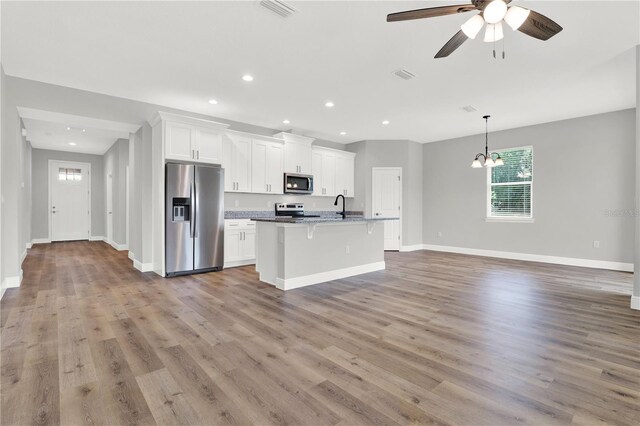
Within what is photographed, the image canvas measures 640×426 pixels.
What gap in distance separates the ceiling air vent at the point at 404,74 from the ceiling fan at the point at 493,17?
1476 millimetres

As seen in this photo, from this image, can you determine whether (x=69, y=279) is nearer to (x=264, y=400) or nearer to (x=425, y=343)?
(x=264, y=400)

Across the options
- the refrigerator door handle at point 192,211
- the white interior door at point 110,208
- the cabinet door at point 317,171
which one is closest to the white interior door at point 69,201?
the white interior door at point 110,208

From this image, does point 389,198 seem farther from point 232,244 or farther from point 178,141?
point 178,141

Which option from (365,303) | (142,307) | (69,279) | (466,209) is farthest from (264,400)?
(466,209)

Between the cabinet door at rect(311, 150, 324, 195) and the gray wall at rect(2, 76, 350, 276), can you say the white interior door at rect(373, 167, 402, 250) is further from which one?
the gray wall at rect(2, 76, 350, 276)

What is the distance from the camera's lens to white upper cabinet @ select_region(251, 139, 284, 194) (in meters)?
6.21

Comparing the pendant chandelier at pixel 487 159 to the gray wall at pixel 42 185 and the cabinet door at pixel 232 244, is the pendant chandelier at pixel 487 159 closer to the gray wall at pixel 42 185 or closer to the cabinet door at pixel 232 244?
the cabinet door at pixel 232 244

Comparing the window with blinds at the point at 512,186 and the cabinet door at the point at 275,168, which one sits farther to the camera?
the window with blinds at the point at 512,186

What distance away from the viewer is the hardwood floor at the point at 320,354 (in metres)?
1.69

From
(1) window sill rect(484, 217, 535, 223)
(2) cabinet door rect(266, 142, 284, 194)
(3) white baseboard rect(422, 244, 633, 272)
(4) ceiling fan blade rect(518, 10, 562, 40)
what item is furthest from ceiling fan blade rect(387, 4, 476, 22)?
(3) white baseboard rect(422, 244, 633, 272)

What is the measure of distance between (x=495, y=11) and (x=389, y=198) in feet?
20.0

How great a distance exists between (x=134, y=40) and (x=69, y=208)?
28.1 feet

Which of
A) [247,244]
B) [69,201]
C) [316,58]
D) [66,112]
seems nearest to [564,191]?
[316,58]

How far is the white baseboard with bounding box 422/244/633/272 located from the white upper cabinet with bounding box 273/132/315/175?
3961mm
